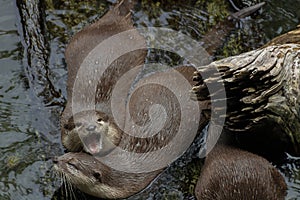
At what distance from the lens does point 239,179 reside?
4570 mm

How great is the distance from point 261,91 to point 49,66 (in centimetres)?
179

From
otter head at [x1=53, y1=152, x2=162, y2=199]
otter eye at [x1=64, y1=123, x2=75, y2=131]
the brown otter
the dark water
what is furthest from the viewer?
otter eye at [x1=64, y1=123, x2=75, y2=131]

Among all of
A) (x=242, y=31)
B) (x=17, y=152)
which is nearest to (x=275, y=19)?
(x=242, y=31)

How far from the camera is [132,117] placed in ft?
17.2

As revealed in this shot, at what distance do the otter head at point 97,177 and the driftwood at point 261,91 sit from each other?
72 cm

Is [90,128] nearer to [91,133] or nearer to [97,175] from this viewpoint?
[91,133]

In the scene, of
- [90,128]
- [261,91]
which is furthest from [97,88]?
Answer: [261,91]

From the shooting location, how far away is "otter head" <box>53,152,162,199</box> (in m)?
4.75

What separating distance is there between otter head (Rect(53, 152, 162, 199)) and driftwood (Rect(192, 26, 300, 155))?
717mm

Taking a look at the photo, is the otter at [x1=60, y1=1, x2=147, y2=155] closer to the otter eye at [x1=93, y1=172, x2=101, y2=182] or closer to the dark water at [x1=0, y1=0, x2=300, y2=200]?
the dark water at [x1=0, y1=0, x2=300, y2=200]

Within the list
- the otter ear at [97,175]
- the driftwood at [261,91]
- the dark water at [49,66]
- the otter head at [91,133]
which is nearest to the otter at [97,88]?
the otter head at [91,133]

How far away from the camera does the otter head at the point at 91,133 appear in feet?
16.7

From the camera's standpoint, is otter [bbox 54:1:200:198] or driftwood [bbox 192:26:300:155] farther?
otter [bbox 54:1:200:198]

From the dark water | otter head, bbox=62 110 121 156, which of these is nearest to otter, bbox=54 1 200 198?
otter head, bbox=62 110 121 156
